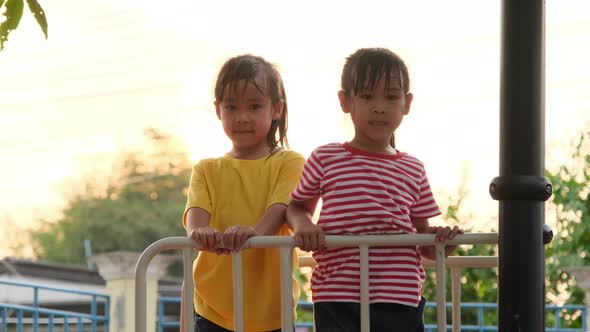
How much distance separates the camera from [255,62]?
86.7 inches

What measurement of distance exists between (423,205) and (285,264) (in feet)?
1.12

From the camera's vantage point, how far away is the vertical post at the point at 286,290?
1858 mm

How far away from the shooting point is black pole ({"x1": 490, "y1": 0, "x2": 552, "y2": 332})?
1.59 meters

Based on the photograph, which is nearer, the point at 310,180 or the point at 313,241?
the point at 313,241

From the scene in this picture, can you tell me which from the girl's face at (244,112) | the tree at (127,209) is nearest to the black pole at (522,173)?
the girl's face at (244,112)

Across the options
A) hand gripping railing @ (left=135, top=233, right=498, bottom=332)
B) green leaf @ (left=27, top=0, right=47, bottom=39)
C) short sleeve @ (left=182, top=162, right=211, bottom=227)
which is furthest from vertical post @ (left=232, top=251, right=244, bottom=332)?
green leaf @ (left=27, top=0, right=47, bottom=39)

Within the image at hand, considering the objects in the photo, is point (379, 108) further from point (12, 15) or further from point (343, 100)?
point (12, 15)

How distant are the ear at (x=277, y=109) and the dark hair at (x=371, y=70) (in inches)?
10.0

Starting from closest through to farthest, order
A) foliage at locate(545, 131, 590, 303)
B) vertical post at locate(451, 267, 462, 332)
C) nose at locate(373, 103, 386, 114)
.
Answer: nose at locate(373, 103, 386, 114)
vertical post at locate(451, 267, 462, 332)
foliage at locate(545, 131, 590, 303)

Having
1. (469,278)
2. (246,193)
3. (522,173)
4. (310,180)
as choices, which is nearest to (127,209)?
(469,278)

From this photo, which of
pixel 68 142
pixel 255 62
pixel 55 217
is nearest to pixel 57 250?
pixel 55 217

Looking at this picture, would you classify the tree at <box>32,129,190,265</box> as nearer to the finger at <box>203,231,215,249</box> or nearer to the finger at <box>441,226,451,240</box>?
the finger at <box>203,231,215,249</box>

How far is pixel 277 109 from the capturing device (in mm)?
2230

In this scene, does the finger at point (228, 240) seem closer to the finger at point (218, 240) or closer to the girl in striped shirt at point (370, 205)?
the finger at point (218, 240)
